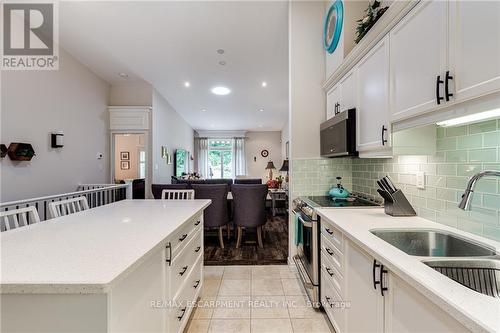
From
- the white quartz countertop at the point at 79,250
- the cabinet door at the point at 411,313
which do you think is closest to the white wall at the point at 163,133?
the white quartz countertop at the point at 79,250

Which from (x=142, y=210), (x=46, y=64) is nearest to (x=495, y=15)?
(x=142, y=210)

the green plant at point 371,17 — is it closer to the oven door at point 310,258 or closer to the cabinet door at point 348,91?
the cabinet door at point 348,91

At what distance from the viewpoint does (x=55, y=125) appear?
344 centimetres

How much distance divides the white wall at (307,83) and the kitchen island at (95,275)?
179 centimetres

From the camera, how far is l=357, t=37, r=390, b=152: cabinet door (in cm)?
159

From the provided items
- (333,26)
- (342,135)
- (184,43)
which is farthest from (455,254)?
(184,43)

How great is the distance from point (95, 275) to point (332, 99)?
8.51ft

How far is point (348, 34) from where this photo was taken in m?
2.30

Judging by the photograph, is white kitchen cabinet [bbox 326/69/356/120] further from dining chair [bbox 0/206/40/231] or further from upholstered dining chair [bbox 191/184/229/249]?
dining chair [bbox 0/206/40/231]

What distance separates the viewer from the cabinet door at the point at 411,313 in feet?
2.37

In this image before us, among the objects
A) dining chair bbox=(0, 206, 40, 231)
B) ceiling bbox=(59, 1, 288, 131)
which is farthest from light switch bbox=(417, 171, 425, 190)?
dining chair bbox=(0, 206, 40, 231)

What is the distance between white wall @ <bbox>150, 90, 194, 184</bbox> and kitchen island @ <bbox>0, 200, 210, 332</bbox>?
3644mm

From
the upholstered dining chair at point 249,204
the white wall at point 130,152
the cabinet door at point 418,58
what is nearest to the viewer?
the cabinet door at point 418,58

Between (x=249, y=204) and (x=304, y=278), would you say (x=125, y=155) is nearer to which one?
(x=249, y=204)
